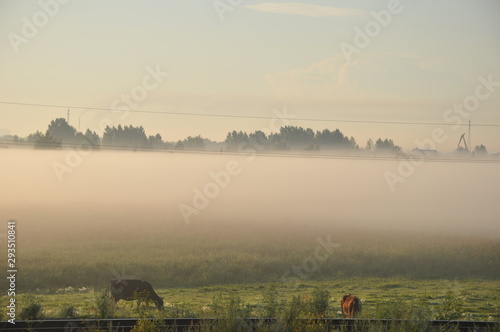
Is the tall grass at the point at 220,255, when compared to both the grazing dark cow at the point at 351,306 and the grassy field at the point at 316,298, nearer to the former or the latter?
the grassy field at the point at 316,298

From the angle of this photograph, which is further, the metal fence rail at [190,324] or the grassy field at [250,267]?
the grassy field at [250,267]

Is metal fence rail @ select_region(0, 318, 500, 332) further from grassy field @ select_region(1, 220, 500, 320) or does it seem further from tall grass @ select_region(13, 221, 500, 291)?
tall grass @ select_region(13, 221, 500, 291)

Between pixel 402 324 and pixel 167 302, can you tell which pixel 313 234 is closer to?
pixel 167 302

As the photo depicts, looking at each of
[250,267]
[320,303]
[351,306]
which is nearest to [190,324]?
[320,303]

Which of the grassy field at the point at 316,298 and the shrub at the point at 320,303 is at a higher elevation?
the shrub at the point at 320,303

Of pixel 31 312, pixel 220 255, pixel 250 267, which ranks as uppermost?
pixel 31 312

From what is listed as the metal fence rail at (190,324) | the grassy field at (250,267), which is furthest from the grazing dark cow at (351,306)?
the metal fence rail at (190,324)

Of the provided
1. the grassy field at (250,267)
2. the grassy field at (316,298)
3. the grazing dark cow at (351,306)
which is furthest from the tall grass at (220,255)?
the grazing dark cow at (351,306)

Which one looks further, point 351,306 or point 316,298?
point 351,306

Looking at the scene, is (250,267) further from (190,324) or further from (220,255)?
(190,324)

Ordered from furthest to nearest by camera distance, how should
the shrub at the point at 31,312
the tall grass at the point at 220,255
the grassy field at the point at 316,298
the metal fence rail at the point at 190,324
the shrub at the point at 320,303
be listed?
the tall grass at the point at 220,255
the shrub at the point at 320,303
the grassy field at the point at 316,298
the shrub at the point at 31,312
the metal fence rail at the point at 190,324

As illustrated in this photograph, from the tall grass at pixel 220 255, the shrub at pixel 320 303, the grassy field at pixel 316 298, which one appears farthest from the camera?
the tall grass at pixel 220 255

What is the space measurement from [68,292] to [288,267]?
47.2 ft

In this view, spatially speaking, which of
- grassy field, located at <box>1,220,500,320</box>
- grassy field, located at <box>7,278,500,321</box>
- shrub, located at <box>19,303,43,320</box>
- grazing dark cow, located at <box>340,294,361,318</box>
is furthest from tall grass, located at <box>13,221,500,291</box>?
shrub, located at <box>19,303,43,320</box>
